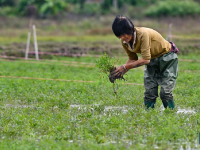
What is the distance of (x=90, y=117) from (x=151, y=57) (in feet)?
4.91

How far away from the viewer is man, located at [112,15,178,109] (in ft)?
18.4

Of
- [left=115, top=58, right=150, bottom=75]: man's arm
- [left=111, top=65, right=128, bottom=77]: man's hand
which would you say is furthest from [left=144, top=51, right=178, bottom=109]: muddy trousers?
[left=111, top=65, right=128, bottom=77]: man's hand

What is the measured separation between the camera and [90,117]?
6.23 metres

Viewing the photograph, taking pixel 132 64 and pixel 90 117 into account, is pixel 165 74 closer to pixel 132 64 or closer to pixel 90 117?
pixel 132 64

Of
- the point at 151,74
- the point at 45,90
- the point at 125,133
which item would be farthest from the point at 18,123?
the point at 45,90

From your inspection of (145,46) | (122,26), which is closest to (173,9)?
(145,46)

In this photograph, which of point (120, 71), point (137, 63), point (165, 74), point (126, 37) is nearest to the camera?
point (126, 37)

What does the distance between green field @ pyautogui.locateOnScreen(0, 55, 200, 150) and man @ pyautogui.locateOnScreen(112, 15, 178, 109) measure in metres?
0.40

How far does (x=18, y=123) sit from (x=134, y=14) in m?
30.0

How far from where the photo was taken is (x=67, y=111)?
6.92 meters

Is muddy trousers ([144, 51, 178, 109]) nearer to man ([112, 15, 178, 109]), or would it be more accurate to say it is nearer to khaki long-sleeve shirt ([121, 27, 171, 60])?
man ([112, 15, 178, 109])

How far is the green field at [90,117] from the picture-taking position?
195 inches

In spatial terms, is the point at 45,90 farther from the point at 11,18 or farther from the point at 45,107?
the point at 11,18

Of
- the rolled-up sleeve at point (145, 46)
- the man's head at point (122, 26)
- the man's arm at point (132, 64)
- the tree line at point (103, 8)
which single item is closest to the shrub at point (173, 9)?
the tree line at point (103, 8)
